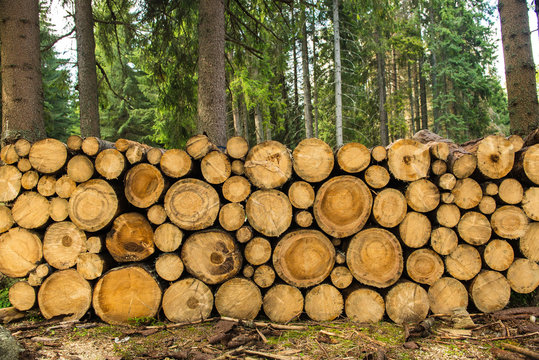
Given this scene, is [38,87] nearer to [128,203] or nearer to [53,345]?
[128,203]

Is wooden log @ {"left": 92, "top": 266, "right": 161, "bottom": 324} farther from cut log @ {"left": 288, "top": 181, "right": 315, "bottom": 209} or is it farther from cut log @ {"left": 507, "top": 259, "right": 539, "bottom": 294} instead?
cut log @ {"left": 507, "top": 259, "right": 539, "bottom": 294}

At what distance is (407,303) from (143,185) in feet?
8.72

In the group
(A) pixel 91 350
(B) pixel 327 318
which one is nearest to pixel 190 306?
(A) pixel 91 350

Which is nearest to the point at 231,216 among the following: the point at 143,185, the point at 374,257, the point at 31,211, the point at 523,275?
the point at 143,185

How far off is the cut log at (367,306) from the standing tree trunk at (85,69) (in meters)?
5.04

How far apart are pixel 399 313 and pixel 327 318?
66cm

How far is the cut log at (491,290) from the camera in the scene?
3.18m

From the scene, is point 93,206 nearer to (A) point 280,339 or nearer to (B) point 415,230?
(A) point 280,339

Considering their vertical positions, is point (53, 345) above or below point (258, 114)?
below

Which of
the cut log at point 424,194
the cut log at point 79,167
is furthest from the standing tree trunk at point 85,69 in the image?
the cut log at point 424,194

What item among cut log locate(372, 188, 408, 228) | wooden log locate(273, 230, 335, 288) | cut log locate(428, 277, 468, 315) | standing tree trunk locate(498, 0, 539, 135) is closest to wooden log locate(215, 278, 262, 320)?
wooden log locate(273, 230, 335, 288)

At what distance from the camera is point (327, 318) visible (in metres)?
3.13

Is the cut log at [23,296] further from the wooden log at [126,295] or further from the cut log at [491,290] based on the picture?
the cut log at [491,290]

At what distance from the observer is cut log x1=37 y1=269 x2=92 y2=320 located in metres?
3.16
